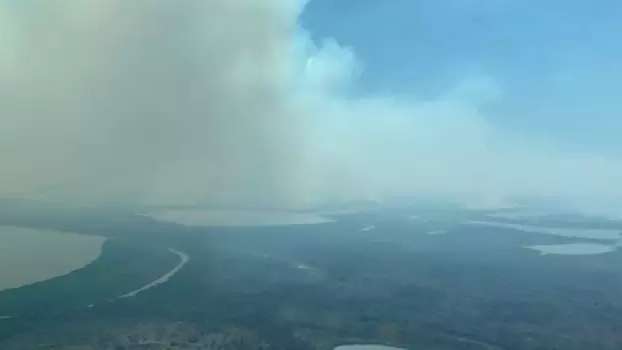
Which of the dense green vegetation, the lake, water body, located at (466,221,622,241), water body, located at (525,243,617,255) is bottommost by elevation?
the lake

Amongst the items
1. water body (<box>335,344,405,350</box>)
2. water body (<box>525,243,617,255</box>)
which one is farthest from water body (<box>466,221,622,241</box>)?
water body (<box>335,344,405,350</box>)

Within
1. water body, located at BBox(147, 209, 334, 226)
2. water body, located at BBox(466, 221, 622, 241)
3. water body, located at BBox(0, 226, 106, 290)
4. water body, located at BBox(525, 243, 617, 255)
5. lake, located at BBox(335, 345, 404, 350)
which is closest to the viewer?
lake, located at BBox(335, 345, 404, 350)

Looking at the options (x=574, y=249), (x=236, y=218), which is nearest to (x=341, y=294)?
(x=574, y=249)

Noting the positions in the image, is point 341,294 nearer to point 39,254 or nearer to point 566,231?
point 39,254

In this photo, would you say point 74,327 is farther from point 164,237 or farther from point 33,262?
point 164,237

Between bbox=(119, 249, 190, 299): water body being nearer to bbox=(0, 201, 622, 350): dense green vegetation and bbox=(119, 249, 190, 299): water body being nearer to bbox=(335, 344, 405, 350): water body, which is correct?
bbox=(0, 201, 622, 350): dense green vegetation

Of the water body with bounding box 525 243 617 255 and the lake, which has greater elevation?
the water body with bounding box 525 243 617 255

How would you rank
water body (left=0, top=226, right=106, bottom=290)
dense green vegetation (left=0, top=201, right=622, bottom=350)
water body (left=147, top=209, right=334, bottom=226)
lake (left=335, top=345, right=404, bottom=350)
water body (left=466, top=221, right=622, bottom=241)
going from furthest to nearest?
water body (left=466, top=221, right=622, bottom=241)
water body (left=147, top=209, right=334, bottom=226)
water body (left=0, top=226, right=106, bottom=290)
dense green vegetation (left=0, top=201, right=622, bottom=350)
lake (left=335, top=345, right=404, bottom=350)

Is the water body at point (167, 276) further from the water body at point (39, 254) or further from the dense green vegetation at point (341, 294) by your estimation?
the water body at point (39, 254)
